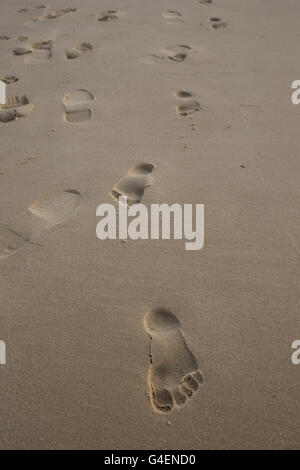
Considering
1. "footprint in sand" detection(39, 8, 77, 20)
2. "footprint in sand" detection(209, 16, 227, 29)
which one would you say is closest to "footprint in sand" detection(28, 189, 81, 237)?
"footprint in sand" detection(209, 16, 227, 29)

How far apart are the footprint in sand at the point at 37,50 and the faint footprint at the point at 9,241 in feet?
5.41

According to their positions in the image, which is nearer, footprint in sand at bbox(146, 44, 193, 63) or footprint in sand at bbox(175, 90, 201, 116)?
footprint in sand at bbox(175, 90, 201, 116)

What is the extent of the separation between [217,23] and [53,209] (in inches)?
90.6

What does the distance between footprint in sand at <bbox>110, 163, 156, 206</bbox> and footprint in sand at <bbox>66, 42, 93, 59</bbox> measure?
1.39 m

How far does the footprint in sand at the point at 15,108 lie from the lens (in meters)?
1.88

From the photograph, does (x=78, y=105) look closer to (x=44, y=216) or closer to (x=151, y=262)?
(x=44, y=216)

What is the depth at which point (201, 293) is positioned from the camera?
1.07 m

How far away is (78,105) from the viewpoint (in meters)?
1.93

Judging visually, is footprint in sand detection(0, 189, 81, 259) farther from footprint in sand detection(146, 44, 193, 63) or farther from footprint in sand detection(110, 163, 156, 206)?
footprint in sand detection(146, 44, 193, 63)

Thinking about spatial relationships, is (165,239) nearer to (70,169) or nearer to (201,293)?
(201,293)

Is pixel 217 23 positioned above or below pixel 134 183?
above

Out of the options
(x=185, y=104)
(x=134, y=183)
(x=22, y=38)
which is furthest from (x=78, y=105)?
(x=22, y=38)

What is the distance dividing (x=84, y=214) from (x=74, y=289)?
0.33 m

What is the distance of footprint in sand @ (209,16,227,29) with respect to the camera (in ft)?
9.07
